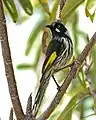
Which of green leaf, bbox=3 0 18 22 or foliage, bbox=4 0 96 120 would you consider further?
green leaf, bbox=3 0 18 22

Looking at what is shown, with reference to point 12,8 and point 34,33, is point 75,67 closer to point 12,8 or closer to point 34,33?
point 12,8

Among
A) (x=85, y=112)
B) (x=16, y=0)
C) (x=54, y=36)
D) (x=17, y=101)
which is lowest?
(x=85, y=112)

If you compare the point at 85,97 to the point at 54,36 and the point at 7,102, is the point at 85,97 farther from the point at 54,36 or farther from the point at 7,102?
the point at 7,102

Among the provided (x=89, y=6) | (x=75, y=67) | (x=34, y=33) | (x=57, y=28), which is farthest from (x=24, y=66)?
(x=75, y=67)

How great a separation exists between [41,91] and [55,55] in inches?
4.5

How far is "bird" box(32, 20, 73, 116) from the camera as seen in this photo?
0.78 meters

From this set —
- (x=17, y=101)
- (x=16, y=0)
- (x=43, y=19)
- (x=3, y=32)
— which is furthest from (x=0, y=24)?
(x=43, y=19)

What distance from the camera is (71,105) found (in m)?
0.97

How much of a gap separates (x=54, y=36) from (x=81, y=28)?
229 millimetres

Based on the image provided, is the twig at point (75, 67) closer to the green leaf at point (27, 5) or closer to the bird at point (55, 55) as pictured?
the bird at point (55, 55)

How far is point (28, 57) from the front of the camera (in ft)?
3.83

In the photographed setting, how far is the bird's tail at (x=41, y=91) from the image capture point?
75 cm

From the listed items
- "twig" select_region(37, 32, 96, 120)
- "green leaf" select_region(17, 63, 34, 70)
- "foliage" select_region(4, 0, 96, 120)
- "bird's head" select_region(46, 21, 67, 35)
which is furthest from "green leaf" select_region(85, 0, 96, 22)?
"green leaf" select_region(17, 63, 34, 70)

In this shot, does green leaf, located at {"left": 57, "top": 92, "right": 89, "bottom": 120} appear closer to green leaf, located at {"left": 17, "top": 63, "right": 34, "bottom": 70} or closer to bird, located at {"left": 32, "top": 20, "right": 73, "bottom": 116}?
bird, located at {"left": 32, "top": 20, "right": 73, "bottom": 116}
